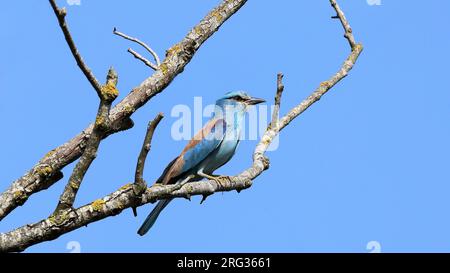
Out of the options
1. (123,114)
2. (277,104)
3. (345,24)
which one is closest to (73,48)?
(123,114)

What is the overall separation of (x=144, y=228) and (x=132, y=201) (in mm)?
2794

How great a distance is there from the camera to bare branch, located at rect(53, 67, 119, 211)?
16.6 ft

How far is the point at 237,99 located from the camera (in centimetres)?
930

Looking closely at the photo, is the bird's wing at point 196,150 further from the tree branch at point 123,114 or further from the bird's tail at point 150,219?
the tree branch at point 123,114

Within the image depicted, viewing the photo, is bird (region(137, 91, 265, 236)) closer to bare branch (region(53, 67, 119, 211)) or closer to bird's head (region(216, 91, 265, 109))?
bird's head (region(216, 91, 265, 109))

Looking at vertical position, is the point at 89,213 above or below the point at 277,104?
below

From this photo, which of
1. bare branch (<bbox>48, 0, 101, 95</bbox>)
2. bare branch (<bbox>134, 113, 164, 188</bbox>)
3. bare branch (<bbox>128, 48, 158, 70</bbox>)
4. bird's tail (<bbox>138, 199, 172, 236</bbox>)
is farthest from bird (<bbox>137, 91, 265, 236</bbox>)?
bare branch (<bbox>48, 0, 101, 95</bbox>)

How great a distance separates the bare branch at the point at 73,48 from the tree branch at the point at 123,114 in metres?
0.51

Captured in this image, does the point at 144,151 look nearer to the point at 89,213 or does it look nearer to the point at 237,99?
the point at 89,213

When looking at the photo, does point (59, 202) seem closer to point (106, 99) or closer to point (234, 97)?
point (106, 99)

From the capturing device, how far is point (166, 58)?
642 cm

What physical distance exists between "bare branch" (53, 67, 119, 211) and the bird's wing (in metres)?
3.01

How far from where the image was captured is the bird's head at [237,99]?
30.3 ft

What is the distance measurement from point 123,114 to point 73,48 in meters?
0.96
